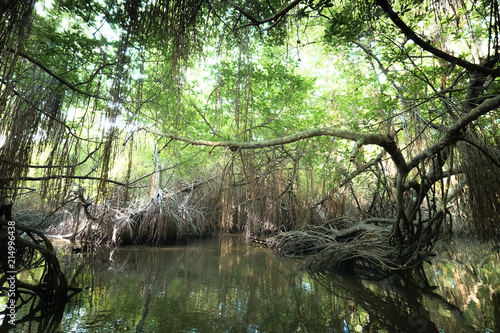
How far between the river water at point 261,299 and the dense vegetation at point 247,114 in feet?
1.74

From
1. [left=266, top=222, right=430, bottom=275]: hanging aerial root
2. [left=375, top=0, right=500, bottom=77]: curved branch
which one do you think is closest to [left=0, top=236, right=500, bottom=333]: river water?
[left=266, top=222, right=430, bottom=275]: hanging aerial root

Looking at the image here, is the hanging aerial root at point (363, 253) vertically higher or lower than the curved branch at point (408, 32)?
lower

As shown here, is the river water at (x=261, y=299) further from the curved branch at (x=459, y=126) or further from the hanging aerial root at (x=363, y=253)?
the curved branch at (x=459, y=126)

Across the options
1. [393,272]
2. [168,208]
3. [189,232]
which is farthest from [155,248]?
[393,272]

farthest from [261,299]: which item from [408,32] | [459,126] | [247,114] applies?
[408,32]

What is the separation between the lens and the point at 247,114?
8.30 feet

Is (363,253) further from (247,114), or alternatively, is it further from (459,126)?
(247,114)

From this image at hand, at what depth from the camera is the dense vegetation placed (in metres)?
1.70

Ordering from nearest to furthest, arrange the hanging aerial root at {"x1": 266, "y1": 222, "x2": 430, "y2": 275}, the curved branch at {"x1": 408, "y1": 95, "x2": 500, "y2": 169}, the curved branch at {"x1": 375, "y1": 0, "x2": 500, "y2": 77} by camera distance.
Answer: the curved branch at {"x1": 375, "y1": 0, "x2": 500, "y2": 77} < the curved branch at {"x1": 408, "y1": 95, "x2": 500, "y2": 169} < the hanging aerial root at {"x1": 266, "y1": 222, "x2": 430, "y2": 275}

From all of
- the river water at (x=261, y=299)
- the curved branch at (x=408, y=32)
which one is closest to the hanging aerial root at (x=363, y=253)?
the river water at (x=261, y=299)

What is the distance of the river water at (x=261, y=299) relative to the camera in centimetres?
220

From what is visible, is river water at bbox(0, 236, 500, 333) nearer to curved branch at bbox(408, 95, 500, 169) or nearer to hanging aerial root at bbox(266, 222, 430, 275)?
hanging aerial root at bbox(266, 222, 430, 275)

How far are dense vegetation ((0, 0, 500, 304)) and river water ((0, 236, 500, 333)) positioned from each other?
0.53 m

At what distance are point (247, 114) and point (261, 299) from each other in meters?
2.05
